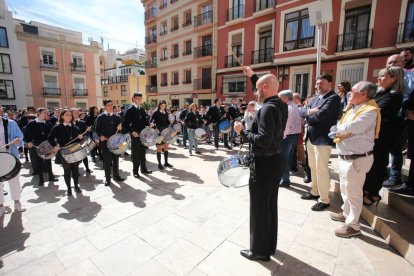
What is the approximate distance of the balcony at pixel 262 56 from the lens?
15629 mm

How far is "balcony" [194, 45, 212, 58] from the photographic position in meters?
19.8

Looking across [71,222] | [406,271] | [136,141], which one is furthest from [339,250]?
[136,141]

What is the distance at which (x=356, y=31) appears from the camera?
39.9 feet

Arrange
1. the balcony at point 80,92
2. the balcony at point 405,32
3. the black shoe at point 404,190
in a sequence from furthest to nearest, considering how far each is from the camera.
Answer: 1. the balcony at point 80,92
2. the balcony at point 405,32
3. the black shoe at point 404,190

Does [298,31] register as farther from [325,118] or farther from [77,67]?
[77,67]

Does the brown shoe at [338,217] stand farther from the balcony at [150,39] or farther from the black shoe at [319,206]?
the balcony at [150,39]

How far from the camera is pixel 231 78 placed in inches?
719

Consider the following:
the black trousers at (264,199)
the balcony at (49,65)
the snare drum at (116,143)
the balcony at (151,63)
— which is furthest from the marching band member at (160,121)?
the balcony at (49,65)

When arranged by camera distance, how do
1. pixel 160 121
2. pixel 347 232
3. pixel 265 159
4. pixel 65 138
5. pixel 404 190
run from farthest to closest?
pixel 160 121, pixel 65 138, pixel 404 190, pixel 347 232, pixel 265 159

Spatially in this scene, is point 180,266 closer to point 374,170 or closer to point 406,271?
point 406,271

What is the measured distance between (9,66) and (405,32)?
33977 mm

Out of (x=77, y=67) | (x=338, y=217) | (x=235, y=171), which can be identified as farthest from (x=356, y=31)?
(x=77, y=67)

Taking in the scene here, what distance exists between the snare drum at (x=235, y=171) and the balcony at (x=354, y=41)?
13.4m

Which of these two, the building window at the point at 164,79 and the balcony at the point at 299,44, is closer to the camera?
the balcony at the point at 299,44
